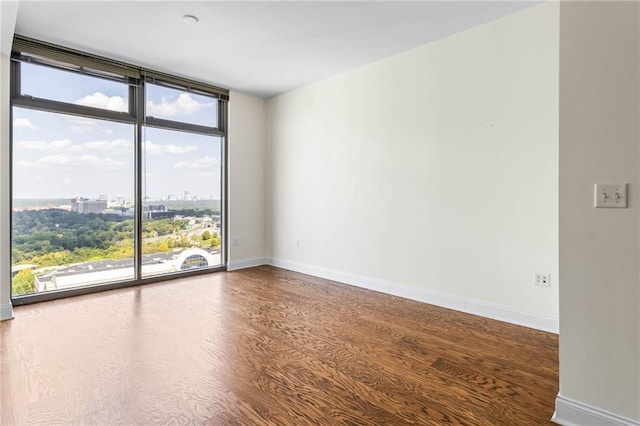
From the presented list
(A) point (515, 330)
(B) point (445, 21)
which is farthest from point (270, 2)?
(A) point (515, 330)

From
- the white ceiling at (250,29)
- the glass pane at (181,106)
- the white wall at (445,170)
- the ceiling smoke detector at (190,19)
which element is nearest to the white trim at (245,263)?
the white wall at (445,170)

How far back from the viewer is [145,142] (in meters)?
4.21

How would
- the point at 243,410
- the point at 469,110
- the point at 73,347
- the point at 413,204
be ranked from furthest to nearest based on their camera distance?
the point at 413,204, the point at 469,110, the point at 73,347, the point at 243,410

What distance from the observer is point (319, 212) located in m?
4.66

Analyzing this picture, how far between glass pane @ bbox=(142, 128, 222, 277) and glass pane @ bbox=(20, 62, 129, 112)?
481 mm

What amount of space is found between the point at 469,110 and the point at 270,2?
78.3 inches

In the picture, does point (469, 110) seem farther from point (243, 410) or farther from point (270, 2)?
point (243, 410)

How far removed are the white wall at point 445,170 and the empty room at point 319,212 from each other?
2 cm

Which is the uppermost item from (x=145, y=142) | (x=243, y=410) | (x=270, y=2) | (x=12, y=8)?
(x=270, y=2)

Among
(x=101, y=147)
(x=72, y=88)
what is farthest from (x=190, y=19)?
(x=101, y=147)

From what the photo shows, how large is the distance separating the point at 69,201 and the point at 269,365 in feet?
9.98
